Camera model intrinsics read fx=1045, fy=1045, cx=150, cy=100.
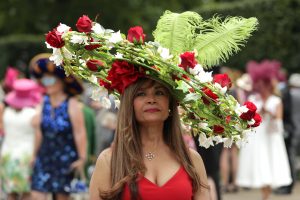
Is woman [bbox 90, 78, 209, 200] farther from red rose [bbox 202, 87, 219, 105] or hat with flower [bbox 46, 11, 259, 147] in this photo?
red rose [bbox 202, 87, 219, 105]

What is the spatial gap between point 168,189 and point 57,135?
5022mm

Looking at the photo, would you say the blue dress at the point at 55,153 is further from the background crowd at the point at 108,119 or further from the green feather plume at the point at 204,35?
the green feather plume at the point at 204,35

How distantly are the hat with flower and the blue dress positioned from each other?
14.4ft

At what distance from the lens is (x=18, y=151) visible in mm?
11875

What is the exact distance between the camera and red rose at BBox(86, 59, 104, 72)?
5.74 metres

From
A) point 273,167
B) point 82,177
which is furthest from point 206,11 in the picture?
point 82,177

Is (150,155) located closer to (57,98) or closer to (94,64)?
(94,64)

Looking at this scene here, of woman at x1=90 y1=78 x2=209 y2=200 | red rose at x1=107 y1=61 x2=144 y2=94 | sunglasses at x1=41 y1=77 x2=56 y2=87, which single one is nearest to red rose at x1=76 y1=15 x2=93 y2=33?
red rose at x1=107 y1=61 x2=144 y2=94

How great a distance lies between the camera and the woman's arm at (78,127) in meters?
10.2

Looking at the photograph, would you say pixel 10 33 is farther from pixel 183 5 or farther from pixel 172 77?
pixel 172 77

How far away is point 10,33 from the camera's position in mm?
31875

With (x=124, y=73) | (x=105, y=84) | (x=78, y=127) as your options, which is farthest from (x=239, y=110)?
(x=78, y=127)

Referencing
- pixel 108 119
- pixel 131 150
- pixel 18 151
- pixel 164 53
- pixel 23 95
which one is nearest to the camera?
pixel 164 53

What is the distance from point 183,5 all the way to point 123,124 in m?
26.4
